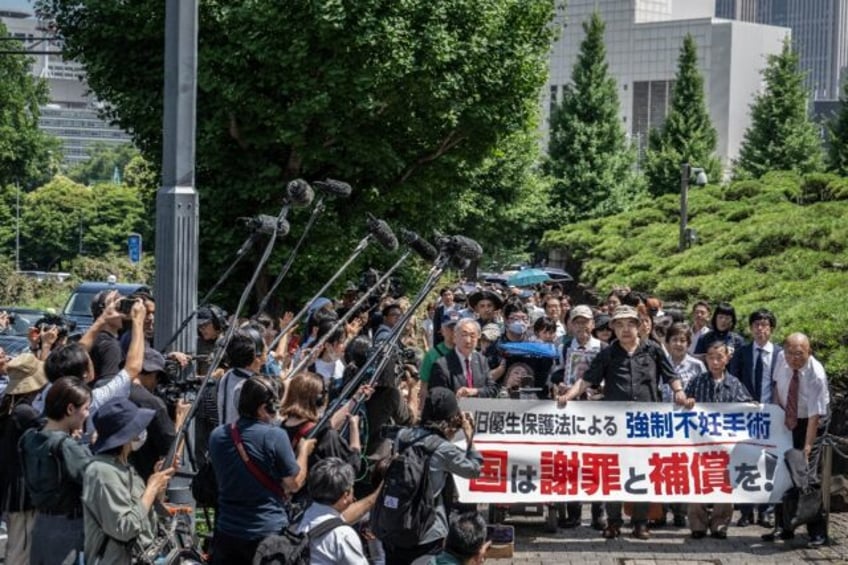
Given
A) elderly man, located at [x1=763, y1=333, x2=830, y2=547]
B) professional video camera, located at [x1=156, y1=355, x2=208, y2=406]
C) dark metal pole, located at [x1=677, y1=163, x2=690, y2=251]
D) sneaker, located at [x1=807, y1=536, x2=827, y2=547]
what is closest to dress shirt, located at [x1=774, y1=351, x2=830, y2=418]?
elderly man, located at [x1=763, y1=333, x2=830, y2=547]

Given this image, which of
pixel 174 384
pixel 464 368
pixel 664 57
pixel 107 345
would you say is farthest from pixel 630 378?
pixel 664 57

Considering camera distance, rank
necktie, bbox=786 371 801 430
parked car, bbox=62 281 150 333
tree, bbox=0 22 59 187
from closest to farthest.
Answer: necktie, bbox=786 371 801 430 < parked car, bbox=62 281 150 333 < tree, bbox=0 22 59 187

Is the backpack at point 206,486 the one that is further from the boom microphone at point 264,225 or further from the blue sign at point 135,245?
the blue sign at point 135,245

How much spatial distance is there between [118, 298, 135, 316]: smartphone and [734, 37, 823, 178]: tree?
51.6 m

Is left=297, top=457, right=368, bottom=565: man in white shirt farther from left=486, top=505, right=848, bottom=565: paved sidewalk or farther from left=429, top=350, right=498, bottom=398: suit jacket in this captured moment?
left=429, top=350, right=498, bottom=398: suit jacket

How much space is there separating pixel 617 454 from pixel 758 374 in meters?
1.80

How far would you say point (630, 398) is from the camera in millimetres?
11852

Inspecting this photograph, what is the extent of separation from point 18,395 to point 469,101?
504 inches

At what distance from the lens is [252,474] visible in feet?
24.8

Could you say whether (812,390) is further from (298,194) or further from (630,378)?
(298,194)

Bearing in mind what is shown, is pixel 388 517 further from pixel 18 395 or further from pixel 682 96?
pixel 682 96

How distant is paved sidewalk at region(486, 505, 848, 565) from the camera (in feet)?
36.8

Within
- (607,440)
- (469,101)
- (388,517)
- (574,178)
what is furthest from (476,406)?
(574,178)

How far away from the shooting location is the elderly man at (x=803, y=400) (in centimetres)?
1177
